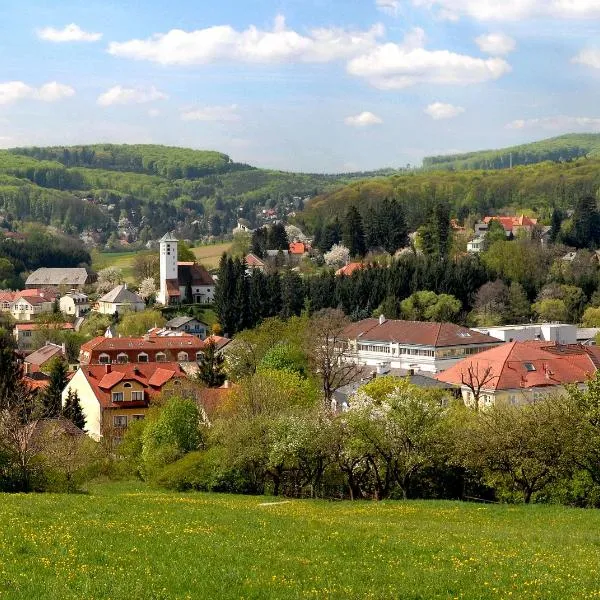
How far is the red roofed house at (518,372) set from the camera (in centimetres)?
5575

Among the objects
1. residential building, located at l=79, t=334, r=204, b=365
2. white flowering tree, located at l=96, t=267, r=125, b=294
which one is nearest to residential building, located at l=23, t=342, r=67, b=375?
residential building, located at l=79, t=334, r=204, b=365

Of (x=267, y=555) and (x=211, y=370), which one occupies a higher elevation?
(x=267, y=555)

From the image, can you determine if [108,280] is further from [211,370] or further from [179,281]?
[211,370]

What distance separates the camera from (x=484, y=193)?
15850cm

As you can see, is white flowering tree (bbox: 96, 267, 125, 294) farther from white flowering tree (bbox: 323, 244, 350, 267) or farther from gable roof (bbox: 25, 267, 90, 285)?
white flowering tree (bbox: 323, 244, 350, 267)

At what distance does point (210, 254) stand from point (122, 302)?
4952 cm

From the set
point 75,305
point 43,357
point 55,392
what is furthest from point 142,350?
point 75,305

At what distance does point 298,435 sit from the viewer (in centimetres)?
3167

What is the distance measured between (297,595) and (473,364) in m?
48.6

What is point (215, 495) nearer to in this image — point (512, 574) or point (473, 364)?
point (512, 574)

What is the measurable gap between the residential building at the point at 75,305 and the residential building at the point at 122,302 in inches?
306

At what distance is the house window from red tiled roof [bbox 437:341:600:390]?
19.2 metres

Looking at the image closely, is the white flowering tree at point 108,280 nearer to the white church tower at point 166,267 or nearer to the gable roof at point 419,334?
the white church tower at point 166,267

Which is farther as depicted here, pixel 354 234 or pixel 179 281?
pixel 354 234
